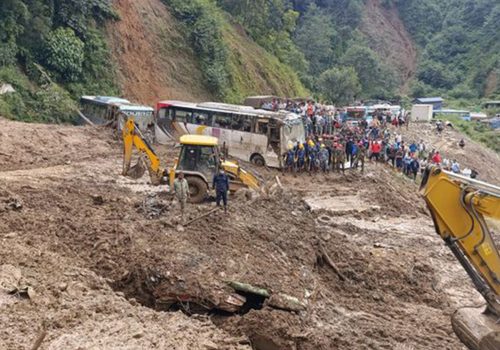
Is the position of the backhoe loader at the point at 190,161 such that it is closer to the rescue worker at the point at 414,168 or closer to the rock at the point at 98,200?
the rock at the point at 98,200

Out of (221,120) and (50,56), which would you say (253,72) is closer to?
(50,56)

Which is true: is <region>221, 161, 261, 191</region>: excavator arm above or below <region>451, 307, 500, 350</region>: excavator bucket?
below

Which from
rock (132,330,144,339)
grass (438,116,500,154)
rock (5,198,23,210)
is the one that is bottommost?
grass (438,116,500,154)

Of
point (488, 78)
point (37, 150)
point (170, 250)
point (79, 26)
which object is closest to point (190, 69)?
point (79, 26)

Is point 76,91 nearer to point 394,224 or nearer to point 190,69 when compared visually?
point 190,69

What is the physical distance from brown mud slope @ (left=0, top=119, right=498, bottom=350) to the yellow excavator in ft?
5.92

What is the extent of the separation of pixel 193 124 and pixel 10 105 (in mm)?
8395

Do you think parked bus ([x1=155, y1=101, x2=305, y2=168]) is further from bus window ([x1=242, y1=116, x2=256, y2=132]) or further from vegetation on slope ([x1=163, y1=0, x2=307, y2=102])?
vegetation on slope ([x1=163, y1=0, x2=307, y2=102])

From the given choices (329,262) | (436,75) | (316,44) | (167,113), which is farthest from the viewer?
(436,75)

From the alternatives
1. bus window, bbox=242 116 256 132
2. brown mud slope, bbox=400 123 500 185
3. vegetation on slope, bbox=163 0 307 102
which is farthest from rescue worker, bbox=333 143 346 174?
vegetation on slope, bbox=163 0 307 102

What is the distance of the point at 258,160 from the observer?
26359 mm

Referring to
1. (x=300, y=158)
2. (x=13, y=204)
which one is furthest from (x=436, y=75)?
(x=13, y=204)

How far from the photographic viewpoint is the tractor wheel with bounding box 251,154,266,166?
2625 cm

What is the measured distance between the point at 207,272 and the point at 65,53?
2397 cm
